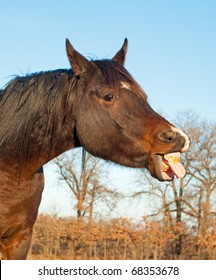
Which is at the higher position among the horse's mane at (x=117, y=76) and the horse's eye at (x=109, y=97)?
the horse's mane at (x=117, y=76)

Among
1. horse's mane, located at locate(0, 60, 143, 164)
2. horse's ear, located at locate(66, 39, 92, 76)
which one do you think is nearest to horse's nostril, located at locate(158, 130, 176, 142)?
horse's mane, located at locate(0, 60, 143, 164)

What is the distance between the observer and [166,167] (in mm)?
4371

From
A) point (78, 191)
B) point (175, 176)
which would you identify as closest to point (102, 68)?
point (175, 176)

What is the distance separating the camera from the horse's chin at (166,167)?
14.2ft

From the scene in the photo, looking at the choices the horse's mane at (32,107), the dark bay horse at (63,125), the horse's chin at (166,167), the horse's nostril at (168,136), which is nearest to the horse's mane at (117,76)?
the dark bay horse at (63,125)

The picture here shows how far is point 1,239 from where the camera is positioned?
5230 millimetres

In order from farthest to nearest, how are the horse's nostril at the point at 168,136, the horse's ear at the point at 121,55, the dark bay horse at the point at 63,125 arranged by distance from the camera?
the horse's ear at the point at 121,55 < the dark bay horse at the point at 63,125 < the horse's nostril at the point at 168,136

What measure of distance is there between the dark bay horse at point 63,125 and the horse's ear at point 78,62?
1 centimetres

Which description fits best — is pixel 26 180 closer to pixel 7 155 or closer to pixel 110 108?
pixel 7 155

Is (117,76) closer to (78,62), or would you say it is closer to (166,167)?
(78,62)

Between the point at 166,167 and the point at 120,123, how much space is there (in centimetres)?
67

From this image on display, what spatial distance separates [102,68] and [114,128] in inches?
27.4

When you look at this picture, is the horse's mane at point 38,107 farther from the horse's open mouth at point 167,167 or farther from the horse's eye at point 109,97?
the horse's open mouth at point 167,167

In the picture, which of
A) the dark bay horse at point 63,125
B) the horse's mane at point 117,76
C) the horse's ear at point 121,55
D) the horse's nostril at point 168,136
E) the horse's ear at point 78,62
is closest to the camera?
the horse's nostril at point 168,136
